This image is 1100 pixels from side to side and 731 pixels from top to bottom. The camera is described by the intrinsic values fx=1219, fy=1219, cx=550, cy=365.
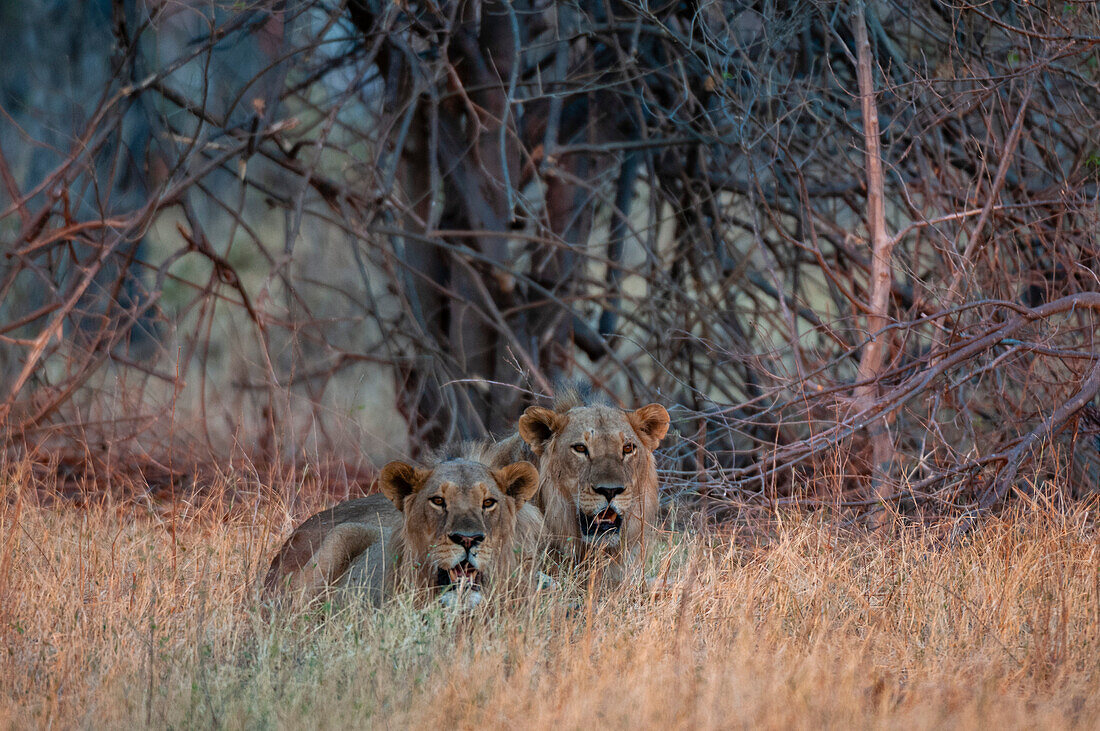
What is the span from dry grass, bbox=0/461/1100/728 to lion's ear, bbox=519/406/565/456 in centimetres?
76

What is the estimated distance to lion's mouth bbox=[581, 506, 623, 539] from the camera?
16.4 ft

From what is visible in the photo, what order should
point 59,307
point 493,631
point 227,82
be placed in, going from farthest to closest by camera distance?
1. point 227,82
2. point 59,307
3. point 493,631

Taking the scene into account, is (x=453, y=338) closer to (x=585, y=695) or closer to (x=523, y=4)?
(x=523, y=4)

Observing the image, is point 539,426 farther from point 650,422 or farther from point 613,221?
point 613,221

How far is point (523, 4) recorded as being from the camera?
1030 centimetres

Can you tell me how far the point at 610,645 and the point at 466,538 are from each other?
63 cm

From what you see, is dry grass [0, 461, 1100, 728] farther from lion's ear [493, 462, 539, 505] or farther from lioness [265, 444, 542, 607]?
lion's ear [493, 462, 539, 505]

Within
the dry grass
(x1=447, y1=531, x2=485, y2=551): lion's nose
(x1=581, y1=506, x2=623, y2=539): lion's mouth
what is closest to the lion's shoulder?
the dry grass

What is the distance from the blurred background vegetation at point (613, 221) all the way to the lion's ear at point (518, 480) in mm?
1428

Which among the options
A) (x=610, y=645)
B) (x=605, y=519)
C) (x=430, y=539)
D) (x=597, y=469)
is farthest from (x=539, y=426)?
(x=610, y=645)

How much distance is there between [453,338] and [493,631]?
5692 mm

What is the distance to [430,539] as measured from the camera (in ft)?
14.7

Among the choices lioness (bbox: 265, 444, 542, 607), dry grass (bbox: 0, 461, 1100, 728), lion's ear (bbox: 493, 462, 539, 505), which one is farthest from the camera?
lion's ear (bbox: 493, 462, 539, 505)

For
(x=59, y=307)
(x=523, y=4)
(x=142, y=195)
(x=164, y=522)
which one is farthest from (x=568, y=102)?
(x=164, y=522)
